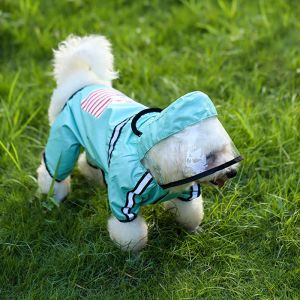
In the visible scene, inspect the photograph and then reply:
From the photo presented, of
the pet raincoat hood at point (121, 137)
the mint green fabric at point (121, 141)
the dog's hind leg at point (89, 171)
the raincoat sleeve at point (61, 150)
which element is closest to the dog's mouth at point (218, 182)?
the pet raincoat hood at point (121, 137)

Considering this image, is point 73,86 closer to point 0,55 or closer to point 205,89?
point 205,89

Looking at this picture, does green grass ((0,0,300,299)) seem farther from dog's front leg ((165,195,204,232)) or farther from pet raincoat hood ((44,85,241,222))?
pet raincoat hood ((44,85,241,222))

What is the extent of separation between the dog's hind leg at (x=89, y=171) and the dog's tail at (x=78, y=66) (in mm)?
315

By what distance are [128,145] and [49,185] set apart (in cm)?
72

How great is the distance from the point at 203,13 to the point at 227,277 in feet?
8.40

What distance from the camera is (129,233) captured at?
270 cm

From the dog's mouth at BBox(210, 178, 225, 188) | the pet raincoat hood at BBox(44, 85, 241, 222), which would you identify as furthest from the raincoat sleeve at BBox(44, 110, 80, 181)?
the dog's mouth at BBox(210, 178, 225, 188)

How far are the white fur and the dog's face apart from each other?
37.6 inches

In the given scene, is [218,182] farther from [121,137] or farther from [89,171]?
[89,171]

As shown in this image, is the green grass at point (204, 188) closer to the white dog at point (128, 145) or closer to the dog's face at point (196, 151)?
the white dog at point (128, 145)

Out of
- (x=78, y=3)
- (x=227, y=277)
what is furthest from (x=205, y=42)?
(x=227, y=277)

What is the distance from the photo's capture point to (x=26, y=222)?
298cm

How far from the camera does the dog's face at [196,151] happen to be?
224cm

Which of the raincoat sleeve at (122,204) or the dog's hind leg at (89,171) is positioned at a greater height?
the raincoat sleeve at (122,204)
